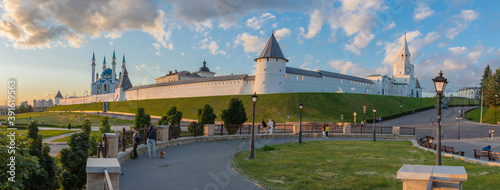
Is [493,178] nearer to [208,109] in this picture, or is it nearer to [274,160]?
[274,160]

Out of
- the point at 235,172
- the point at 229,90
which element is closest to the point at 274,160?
the point at 235,172

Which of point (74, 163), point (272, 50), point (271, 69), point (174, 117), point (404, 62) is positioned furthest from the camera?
point (404, 62)

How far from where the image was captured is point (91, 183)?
518cm

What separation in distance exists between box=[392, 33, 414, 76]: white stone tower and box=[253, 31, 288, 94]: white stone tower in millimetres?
75759

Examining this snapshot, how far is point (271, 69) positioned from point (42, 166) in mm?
67192

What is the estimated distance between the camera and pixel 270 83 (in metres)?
76.3

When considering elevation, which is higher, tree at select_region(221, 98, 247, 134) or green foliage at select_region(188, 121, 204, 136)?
tree at select_region(221, 98, 247, 134)

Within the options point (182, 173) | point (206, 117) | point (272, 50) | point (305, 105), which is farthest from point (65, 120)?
point (182, 173)

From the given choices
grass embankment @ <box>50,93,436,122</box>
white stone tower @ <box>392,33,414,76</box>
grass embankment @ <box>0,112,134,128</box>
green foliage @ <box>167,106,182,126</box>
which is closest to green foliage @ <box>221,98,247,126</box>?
green foliage @ <box>167,106,182,126</box>

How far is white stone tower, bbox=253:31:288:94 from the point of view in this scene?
75.3 m

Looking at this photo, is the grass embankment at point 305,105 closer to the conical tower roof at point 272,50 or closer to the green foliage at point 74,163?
the conical tower roof at point 272,50

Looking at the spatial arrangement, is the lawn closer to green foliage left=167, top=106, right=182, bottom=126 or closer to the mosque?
the mosque

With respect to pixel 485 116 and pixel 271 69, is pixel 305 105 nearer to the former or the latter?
pixel 271 69

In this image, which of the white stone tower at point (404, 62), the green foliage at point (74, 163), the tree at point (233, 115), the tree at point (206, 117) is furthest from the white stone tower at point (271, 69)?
the white stone tower at point (404, 62)
